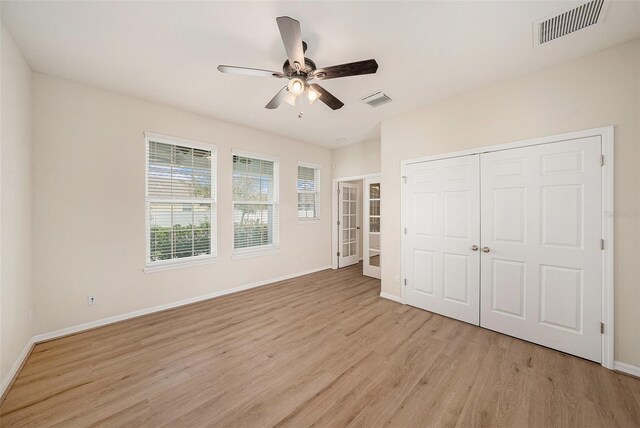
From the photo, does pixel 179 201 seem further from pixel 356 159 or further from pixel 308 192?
pixel 356 159

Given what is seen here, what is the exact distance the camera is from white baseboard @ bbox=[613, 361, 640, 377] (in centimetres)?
200

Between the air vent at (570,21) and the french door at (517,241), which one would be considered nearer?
the air vent at (570,21)

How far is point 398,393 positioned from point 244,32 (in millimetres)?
3245

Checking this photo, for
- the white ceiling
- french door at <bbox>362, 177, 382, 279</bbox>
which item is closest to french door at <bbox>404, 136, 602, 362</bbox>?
the white ceiling

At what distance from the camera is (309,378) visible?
1.99m

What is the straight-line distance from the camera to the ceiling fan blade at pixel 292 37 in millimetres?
1507

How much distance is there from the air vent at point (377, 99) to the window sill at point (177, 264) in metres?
3.40

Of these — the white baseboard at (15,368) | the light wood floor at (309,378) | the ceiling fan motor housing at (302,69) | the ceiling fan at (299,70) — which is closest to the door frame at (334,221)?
the light wood floor at (309,378)

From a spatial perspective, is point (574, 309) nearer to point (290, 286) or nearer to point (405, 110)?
Answer: point (405, 110)

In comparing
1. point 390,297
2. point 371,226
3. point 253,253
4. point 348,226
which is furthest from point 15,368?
point 348,226

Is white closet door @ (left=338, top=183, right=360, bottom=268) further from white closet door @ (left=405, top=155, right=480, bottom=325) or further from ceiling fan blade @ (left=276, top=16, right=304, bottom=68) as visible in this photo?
ceiling fan blade @ (left=276, top=16, right=304, bottom=68)

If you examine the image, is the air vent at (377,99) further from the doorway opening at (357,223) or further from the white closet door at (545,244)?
the doorway opening at (357,223)

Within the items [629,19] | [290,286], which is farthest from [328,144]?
[629,19]

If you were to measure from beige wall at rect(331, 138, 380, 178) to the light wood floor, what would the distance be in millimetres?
3167
